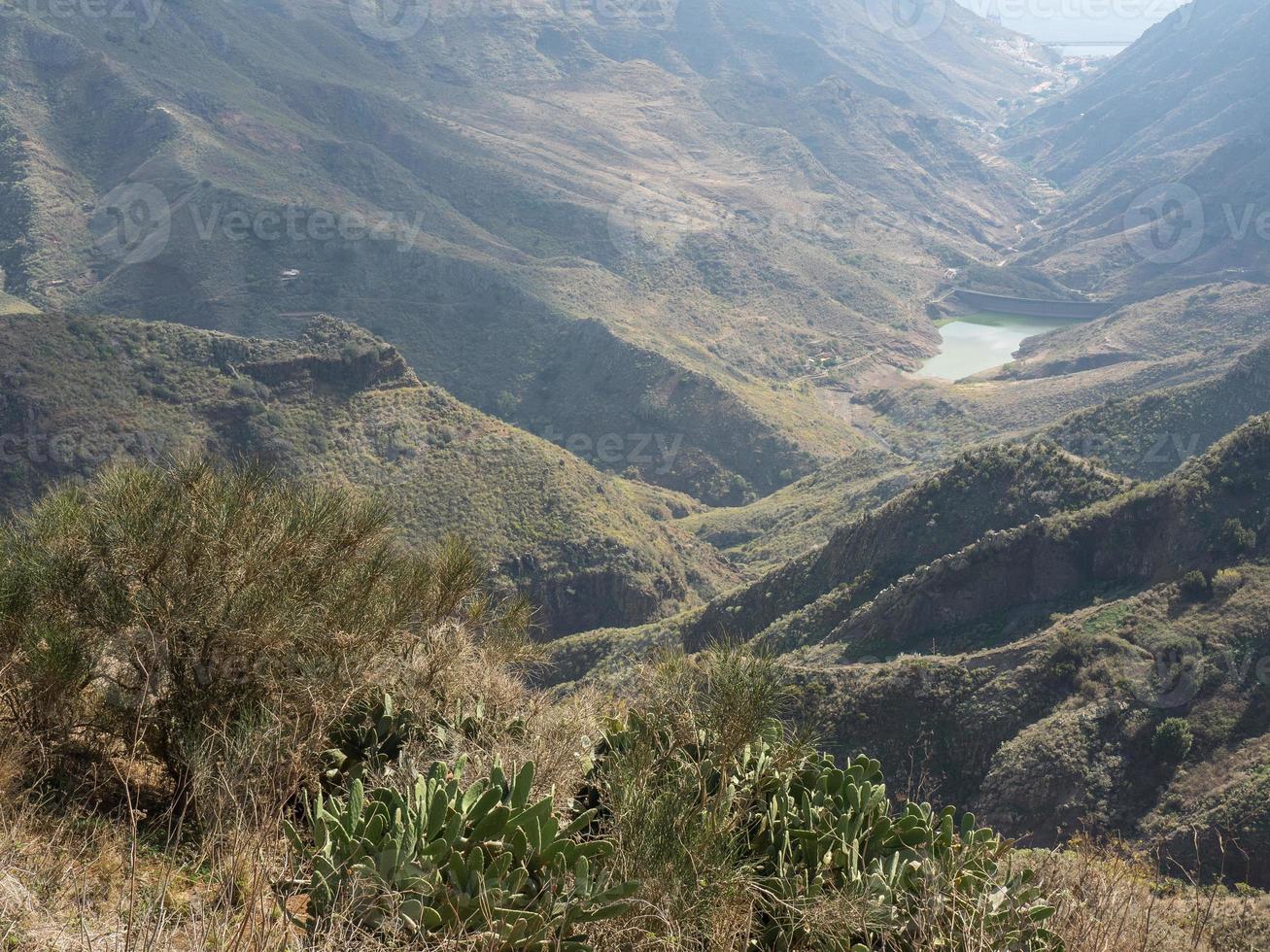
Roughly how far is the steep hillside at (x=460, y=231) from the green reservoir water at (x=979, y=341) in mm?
3947

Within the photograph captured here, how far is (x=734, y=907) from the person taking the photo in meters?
7.38

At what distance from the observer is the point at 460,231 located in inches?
4161

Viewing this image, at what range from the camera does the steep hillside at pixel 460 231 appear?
82.9 metres

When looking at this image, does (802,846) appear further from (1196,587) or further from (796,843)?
(1196,587)

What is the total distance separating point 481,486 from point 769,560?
2057 cm

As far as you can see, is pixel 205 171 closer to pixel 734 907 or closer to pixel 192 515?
pixel 192 515

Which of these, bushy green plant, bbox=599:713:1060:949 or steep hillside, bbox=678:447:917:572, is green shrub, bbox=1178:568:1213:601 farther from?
steep hillside, bbox=678:447:917:572

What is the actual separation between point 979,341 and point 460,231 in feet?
214

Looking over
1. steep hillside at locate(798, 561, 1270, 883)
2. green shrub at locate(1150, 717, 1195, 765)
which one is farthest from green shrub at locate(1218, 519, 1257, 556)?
green shrub at locate(1150, 717, 1195, 765)

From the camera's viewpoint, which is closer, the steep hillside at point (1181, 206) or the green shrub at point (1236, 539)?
the green shrub at point (1236, 539)

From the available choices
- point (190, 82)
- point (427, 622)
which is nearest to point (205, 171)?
point (190, 82)

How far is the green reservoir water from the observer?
113 meters

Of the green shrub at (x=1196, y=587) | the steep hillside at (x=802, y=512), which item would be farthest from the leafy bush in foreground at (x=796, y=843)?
the steep hillside at (x=802, y=512)

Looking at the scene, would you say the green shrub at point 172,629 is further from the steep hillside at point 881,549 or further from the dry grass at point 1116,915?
the steep hillside at point 881,549
